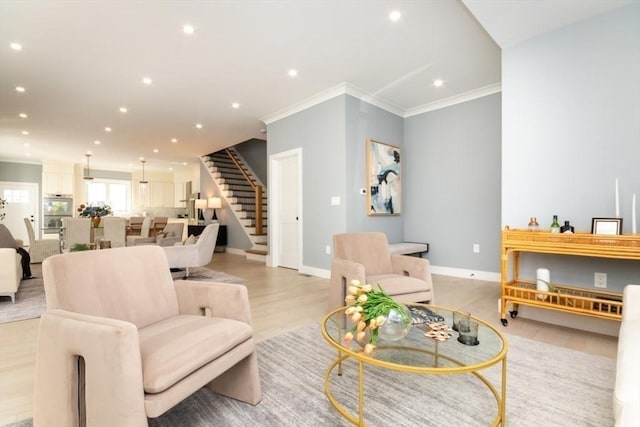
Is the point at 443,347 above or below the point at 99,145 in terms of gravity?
below

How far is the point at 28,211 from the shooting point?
937 cm

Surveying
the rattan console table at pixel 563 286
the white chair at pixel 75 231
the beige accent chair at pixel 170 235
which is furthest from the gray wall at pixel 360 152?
the white chair at pixel 75 231

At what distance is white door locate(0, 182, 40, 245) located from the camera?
9.06m

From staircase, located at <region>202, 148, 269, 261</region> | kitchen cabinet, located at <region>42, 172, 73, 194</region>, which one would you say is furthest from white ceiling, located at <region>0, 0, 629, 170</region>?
kitchen cabinet, located at <region>42, 172, 73, 194</region>

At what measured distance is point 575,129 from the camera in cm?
260

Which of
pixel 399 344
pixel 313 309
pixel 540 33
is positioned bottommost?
pixel 313 309

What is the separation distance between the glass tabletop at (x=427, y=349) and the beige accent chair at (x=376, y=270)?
70 cm

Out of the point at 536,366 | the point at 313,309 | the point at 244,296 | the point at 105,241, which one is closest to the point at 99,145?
the point at 105,241

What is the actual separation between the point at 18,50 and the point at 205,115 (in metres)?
2.53

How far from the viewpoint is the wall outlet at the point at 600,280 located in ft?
8.36

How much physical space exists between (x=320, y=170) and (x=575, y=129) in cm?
305

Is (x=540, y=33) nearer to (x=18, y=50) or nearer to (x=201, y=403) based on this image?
(x=201, y=403)

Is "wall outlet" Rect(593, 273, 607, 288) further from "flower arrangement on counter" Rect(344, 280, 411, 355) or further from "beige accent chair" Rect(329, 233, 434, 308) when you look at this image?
"flower arrangement on counter" Rect(344, 280, 411, 355)

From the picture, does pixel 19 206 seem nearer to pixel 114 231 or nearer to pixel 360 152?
pixel 114 231
